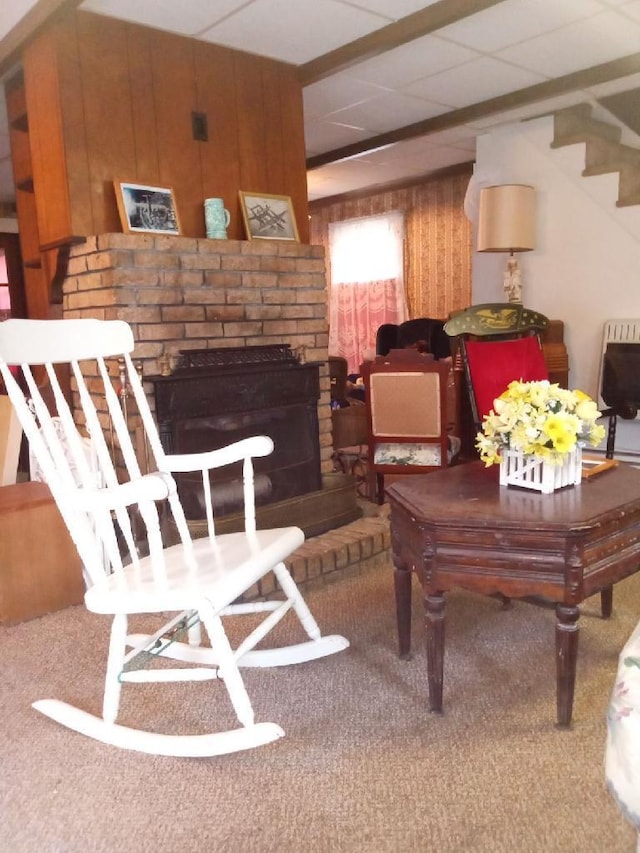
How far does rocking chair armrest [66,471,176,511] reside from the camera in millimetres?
1436

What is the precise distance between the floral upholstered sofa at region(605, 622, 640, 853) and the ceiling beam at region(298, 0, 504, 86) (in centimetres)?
274

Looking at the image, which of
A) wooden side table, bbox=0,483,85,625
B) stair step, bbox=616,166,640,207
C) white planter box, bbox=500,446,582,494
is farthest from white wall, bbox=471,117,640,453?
wooden side table, bbox=0,483,85,625

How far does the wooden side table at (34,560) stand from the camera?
2.33 m

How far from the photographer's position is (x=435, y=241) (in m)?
6.12

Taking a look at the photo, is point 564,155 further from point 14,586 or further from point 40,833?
point 40,833

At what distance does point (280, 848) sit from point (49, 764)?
0.63 metres

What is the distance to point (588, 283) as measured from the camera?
4336 millimetres

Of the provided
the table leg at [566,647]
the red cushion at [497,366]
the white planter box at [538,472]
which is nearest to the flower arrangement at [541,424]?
the white planter box at [538,472]

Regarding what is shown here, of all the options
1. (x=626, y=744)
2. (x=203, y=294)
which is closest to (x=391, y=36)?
(x=203, y=294)

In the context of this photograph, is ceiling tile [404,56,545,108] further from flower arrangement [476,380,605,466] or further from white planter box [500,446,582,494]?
white planter box [500,446,582,494]

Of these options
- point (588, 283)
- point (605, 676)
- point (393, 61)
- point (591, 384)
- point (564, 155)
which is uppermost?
point (393, 61)

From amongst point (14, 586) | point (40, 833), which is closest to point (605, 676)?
point (40, 833)

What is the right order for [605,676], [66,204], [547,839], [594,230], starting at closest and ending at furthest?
1. [547,839]
2. [605,676]
3. [66,204]
4. [594,230]

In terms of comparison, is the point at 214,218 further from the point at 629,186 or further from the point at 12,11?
the point at 629,186
